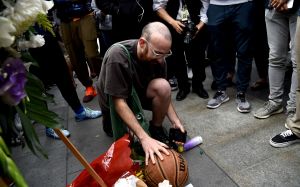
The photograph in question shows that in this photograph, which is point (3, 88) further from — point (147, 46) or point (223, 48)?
point (223, 48)

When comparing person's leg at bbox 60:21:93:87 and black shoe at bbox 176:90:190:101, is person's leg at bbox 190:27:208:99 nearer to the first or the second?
black shoe at bbox 176:90:190:101

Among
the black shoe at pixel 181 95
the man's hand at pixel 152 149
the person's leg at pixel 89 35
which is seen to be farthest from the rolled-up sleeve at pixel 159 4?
the man's hand at pixel 152 149

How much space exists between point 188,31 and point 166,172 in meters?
1.71

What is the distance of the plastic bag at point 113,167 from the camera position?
6.14 feet

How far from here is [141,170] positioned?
6.53 ft

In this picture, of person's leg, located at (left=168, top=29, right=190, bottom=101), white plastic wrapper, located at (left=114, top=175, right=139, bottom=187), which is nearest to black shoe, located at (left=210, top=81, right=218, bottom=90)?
person's leg, located at (left=168, top=29, right=190, bottom=101)

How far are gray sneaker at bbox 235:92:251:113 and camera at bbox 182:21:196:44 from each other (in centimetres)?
75

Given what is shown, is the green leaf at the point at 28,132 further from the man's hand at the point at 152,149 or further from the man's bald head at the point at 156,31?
the man's bald head at the point at 156,31

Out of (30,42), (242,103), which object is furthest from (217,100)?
(30,42)

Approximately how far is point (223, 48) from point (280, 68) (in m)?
0.62

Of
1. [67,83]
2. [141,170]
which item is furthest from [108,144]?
[141,170]

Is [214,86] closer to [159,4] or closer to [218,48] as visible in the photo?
[218,48]

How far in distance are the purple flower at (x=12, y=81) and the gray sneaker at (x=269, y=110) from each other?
2.38 metres

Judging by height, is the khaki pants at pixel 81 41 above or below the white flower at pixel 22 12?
below
